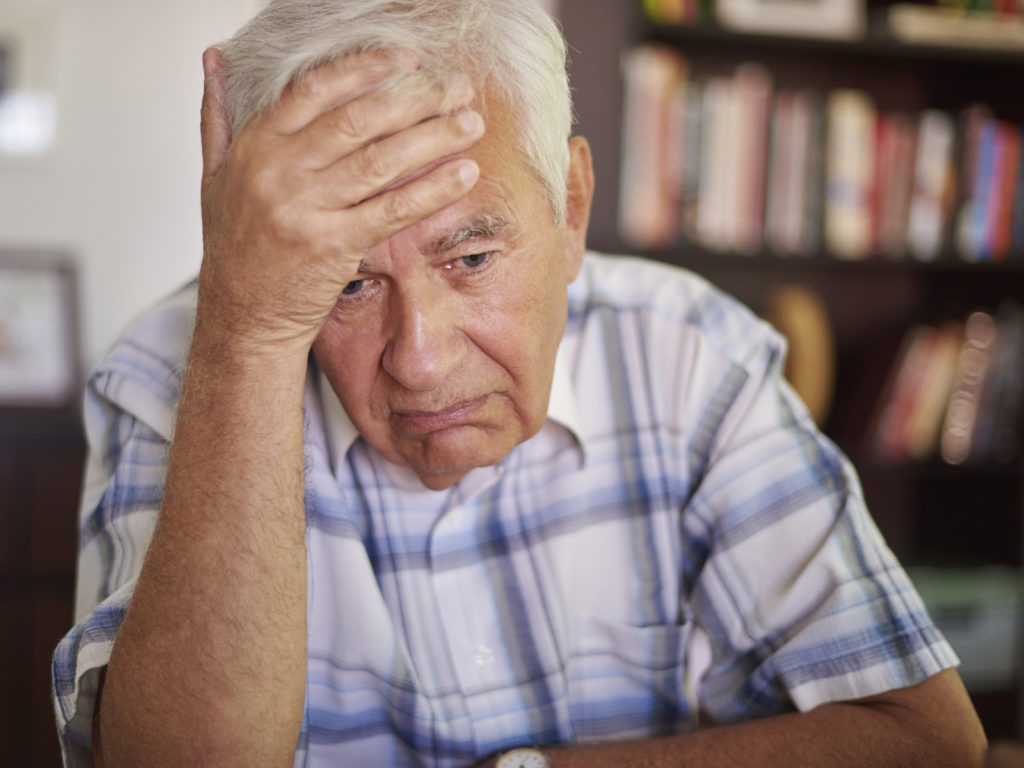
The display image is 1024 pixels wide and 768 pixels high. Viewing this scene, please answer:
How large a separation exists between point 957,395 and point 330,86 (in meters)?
2.04

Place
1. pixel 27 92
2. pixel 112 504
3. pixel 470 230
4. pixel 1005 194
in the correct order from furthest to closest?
pixel 27 92 < pixel 1005 194 < pixel 112 504 < pixel 470 230

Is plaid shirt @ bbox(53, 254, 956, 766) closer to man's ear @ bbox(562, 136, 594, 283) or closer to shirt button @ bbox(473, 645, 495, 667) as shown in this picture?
shirt button @ bbox(473, 645, 495, 667)

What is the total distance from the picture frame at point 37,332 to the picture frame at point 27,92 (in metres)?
0.29

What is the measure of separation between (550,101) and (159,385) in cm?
53

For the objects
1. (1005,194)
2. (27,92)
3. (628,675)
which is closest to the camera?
(628,675)

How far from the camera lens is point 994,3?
2340mm

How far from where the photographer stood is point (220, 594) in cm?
82

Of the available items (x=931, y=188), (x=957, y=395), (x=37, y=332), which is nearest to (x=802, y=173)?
(x=931, y=188)

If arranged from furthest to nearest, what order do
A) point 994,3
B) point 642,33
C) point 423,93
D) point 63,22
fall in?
point 63,22 < point 994,3 < point 642,33 < point 423,93

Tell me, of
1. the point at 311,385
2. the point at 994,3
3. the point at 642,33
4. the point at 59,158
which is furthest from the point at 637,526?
the point at 59,158

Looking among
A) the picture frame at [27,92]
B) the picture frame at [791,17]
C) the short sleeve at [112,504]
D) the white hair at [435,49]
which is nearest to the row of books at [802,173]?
the picture frame at [791,17]

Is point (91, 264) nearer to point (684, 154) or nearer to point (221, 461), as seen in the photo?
point (684, 154)

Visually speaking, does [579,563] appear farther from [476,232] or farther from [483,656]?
[476,232]

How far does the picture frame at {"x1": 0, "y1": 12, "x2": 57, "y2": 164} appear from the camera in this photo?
98.9 inches
